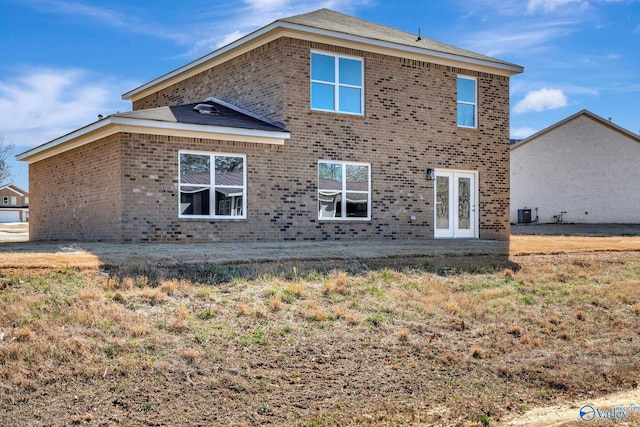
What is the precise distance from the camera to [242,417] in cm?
724

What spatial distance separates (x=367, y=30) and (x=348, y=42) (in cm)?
193

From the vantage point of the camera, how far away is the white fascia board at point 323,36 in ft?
59.6

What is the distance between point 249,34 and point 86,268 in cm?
1009

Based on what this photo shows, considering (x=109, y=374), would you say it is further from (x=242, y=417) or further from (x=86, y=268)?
(x=86, y=268)

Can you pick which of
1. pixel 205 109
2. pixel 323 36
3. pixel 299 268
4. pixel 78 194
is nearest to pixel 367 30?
pixel 323 36

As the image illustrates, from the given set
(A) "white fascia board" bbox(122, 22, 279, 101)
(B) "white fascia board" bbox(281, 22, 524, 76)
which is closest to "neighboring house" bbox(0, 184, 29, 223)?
(A) "white fascia board" bbox(122, 22, 279, 101)

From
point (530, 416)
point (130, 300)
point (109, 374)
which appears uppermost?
point (130, 300)

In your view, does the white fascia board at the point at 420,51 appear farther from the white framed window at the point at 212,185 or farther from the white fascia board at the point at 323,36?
the white framed window at the point at 212,185

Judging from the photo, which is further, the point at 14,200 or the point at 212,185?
the point at 14,200

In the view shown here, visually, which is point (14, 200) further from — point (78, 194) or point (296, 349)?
point (296, 349)

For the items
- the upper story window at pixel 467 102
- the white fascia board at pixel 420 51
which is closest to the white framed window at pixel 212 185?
the white fascia board at pixel 420 51

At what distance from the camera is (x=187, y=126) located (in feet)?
54.3

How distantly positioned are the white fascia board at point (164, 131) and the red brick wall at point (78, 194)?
0.97ft

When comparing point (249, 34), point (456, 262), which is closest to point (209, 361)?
point (456, 262)
